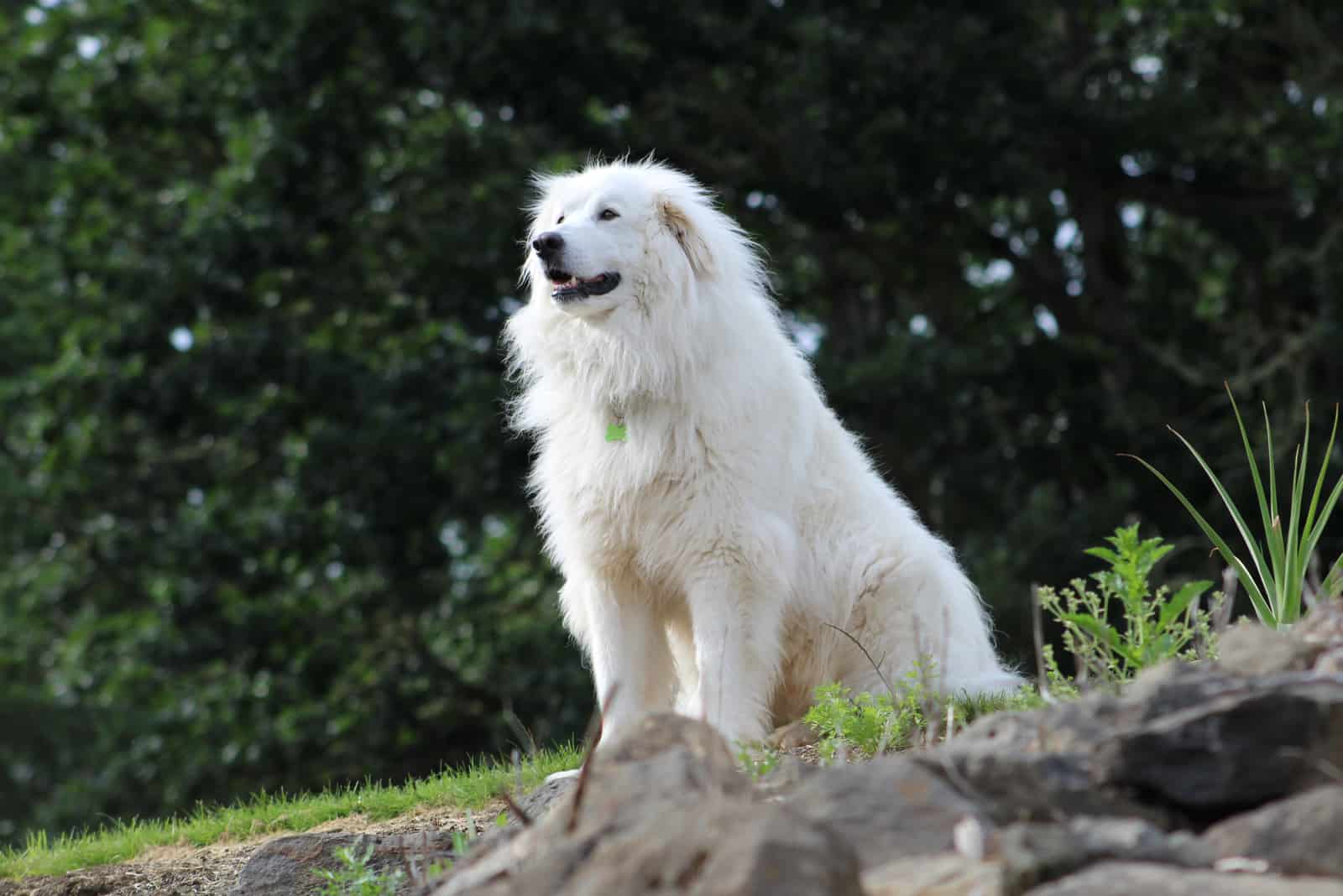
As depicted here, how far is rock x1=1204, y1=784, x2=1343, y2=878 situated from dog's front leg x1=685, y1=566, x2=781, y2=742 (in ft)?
8.33

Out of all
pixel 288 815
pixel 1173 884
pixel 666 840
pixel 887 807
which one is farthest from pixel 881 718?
pixel 288 815

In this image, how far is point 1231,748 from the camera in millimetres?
2852

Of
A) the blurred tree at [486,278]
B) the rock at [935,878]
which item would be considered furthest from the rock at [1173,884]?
the blurred tree at [486,278]

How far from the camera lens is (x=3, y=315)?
611 inches

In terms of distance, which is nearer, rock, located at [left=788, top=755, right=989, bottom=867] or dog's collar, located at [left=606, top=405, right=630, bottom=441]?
rock, located at [left=788, top=755, right=989, bottom=867]

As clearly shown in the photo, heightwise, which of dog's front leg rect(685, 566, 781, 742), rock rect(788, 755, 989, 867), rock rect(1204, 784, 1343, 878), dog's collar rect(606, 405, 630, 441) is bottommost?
rock rect(1204, 784, 1343, 878)

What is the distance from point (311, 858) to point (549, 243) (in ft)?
7.12

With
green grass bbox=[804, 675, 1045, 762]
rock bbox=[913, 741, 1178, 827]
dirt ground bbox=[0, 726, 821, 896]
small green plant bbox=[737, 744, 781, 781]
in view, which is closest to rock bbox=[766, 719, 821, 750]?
dirt ground bbox=[0, 726, 821, 896]

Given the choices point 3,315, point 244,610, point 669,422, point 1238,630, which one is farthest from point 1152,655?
point 3,315

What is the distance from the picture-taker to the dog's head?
529cm

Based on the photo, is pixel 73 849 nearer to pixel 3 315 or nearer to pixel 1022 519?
pixel 1022 519

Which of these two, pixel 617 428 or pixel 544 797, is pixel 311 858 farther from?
pixel 617 428

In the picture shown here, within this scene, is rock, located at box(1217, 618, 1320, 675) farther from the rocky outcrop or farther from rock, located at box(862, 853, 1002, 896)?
rock, located at box(862, 853, 1002, 896)

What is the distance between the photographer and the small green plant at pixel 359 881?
3830 mm
